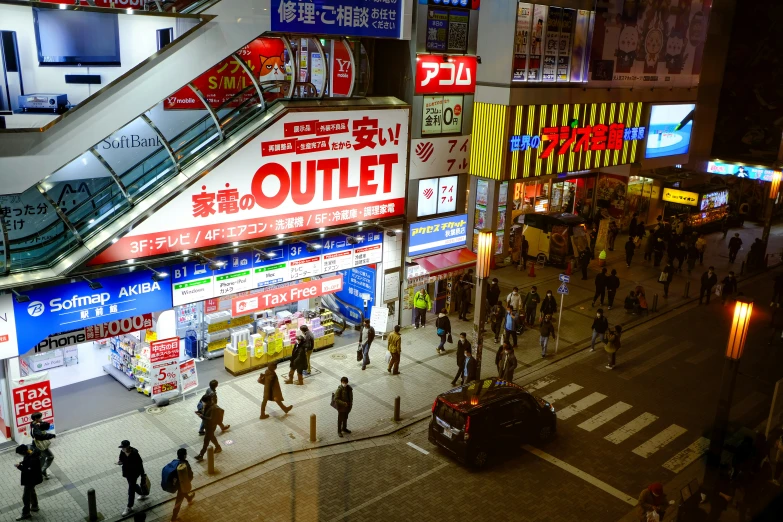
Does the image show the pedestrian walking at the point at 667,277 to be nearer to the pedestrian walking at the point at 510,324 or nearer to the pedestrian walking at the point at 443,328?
the pedestrian walking at the point at 510,324

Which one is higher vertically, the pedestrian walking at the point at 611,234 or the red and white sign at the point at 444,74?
the red and white sign at the point at 444,74

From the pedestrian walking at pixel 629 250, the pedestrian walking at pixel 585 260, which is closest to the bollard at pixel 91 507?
the pedestrian walking at pixel 585 260

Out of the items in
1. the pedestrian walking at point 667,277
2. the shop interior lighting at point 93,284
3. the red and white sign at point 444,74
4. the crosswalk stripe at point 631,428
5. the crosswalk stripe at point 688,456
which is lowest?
the crosswalk stripe at point 631,428

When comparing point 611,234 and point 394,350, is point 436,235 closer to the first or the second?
point 394,350

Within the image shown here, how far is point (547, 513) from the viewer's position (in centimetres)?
1455

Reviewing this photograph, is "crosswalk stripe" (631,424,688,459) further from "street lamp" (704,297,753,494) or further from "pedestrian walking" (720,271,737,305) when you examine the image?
"pedestrian walking" (720,271,737,305)

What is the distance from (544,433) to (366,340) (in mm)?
6033

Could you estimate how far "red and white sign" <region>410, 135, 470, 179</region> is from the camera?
73.8 ft

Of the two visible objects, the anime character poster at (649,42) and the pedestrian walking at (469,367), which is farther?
the anime character poster at (649,42)

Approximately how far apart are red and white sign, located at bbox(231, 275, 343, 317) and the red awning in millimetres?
4201

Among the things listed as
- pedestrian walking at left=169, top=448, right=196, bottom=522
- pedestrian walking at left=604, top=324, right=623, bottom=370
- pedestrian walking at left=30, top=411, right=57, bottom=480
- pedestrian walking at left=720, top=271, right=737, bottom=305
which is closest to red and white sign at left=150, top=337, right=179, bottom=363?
pedestrian walking at left=30, top=411, right=57, bottom=480

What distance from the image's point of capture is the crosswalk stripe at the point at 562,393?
64.7 ft

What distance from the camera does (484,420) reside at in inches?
621

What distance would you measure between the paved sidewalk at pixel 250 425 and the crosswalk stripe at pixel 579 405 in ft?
7.30
